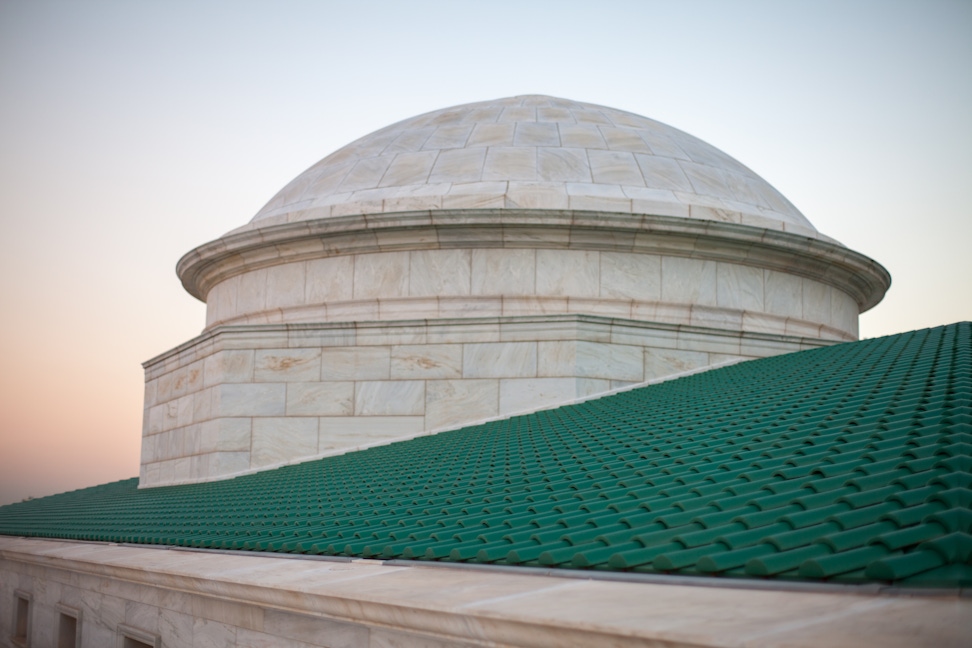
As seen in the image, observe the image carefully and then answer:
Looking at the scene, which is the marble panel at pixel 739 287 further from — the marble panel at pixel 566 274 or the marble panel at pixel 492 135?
the marble panel at pixel 492 135

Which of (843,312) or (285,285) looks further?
(843,312)

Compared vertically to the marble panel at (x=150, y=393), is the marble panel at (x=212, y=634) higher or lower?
lower

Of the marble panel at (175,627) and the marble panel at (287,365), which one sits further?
the marble panel at (287,365)

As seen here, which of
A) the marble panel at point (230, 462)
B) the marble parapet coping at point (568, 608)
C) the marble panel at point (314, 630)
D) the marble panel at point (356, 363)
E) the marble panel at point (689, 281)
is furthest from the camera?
the marble panel at point (689, 281)

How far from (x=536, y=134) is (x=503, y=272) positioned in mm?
5504

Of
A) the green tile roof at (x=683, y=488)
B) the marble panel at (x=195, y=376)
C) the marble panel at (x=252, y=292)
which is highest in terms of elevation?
the marble panel at (x=252, y=292)

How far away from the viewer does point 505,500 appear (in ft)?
30.1

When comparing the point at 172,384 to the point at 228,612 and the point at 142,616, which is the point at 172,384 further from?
the point at 228,612

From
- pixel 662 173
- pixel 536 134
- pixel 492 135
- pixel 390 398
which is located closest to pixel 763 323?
pixel 662 173

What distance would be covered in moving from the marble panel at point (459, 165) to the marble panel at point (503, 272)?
2.75m

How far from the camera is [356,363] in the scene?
18188mm

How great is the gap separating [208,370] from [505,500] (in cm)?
1143

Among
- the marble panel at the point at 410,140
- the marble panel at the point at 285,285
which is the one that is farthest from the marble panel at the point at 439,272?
the marble panel at the point at 410,140

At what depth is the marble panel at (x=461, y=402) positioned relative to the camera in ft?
57.8
